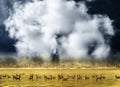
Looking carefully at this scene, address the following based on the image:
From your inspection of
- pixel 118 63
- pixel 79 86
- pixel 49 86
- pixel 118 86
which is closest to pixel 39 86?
pixel 49 86

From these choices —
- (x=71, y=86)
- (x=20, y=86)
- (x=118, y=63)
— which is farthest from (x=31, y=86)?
(x=118, y=63)

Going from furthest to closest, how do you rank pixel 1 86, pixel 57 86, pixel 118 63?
pixel 118 63 < pixel 57 86 < pixel 1 86

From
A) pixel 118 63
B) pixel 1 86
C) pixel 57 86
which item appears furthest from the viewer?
pixel 118 63

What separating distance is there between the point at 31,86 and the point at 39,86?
2.40 ft

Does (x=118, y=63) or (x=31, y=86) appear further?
(x=118, y=63)

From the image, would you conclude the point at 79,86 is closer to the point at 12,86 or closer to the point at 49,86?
the point at 49,86

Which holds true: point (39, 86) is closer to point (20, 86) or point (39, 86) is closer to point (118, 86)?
point (20, 86)

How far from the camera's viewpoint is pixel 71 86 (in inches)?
1070

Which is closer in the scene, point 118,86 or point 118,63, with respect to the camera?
point 118,86

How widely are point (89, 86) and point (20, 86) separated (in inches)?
176

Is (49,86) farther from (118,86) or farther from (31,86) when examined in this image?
(118,86)

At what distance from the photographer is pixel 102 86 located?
27312 millimetres

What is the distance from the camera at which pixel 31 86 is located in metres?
26.2

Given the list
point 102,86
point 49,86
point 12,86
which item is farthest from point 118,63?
point 12,86
